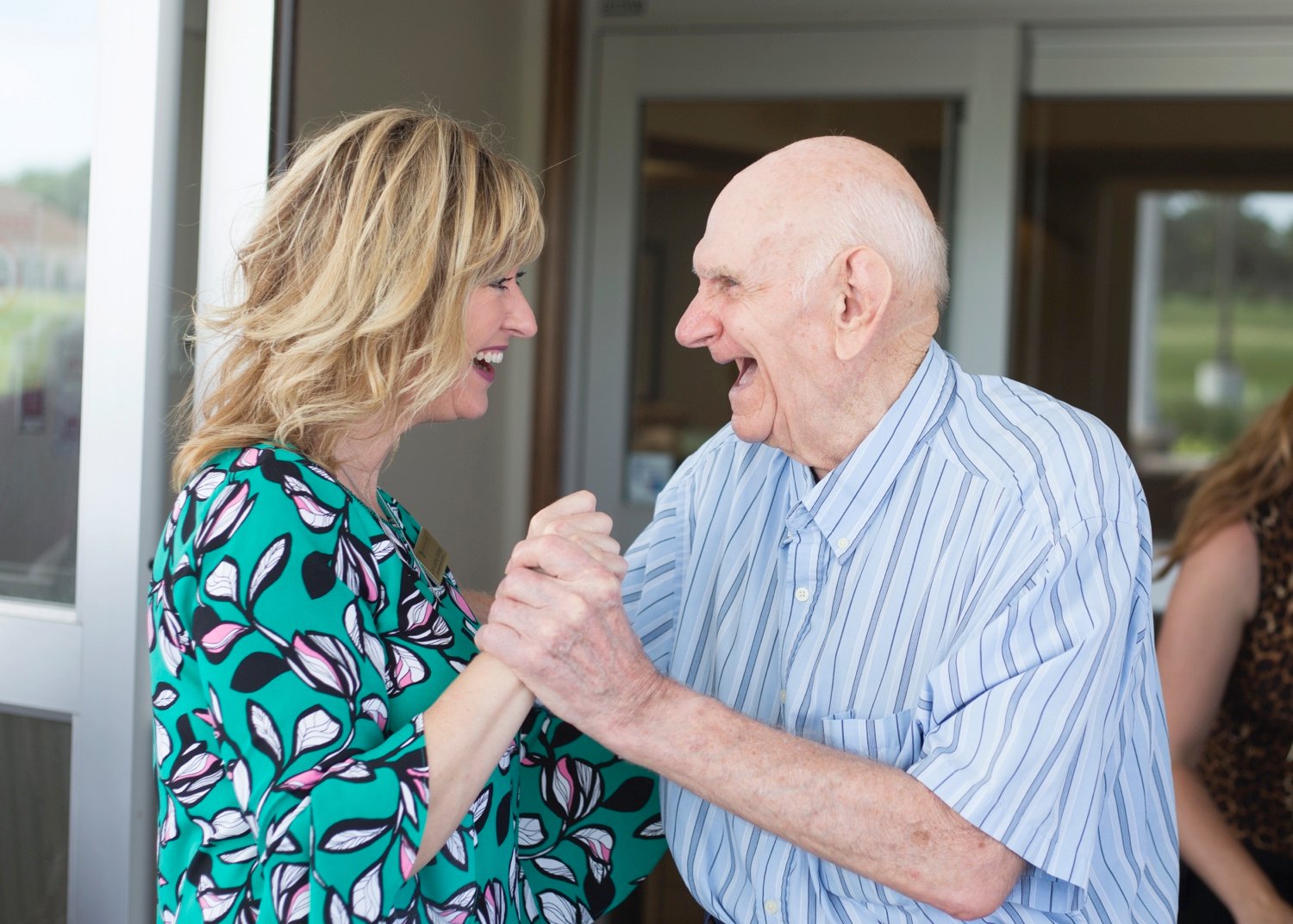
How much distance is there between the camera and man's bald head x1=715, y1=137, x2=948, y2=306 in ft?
4.71

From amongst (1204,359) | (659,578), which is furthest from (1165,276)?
(659,578)

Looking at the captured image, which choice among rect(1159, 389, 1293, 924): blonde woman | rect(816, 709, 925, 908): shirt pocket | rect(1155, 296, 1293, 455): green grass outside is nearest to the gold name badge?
rect(816, 709, 925, 908): shirt pocket

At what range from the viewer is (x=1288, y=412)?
2.04 m

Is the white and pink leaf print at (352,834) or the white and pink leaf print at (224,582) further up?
the white and pink leaf print at (224,582)

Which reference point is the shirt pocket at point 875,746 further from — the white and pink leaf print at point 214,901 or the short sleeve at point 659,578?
the white and pink leaf print at point 214,901

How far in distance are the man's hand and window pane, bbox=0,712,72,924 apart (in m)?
0.90

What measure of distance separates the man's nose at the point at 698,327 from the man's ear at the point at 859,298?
0.16 meters

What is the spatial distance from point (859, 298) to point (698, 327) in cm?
20

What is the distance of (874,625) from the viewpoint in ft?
4.66

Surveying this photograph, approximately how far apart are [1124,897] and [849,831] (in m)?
0.39

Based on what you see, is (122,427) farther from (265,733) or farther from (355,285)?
(265,733)

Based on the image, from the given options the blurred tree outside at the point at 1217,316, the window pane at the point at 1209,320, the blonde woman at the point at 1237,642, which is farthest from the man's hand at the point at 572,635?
the blurred tree outside at the point at 1217,316

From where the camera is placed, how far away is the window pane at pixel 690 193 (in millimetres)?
3361

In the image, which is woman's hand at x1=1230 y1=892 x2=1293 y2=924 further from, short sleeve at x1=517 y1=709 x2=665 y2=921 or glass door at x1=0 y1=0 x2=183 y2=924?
glass door at x1=0 y1=0 x2=183 y2=924
